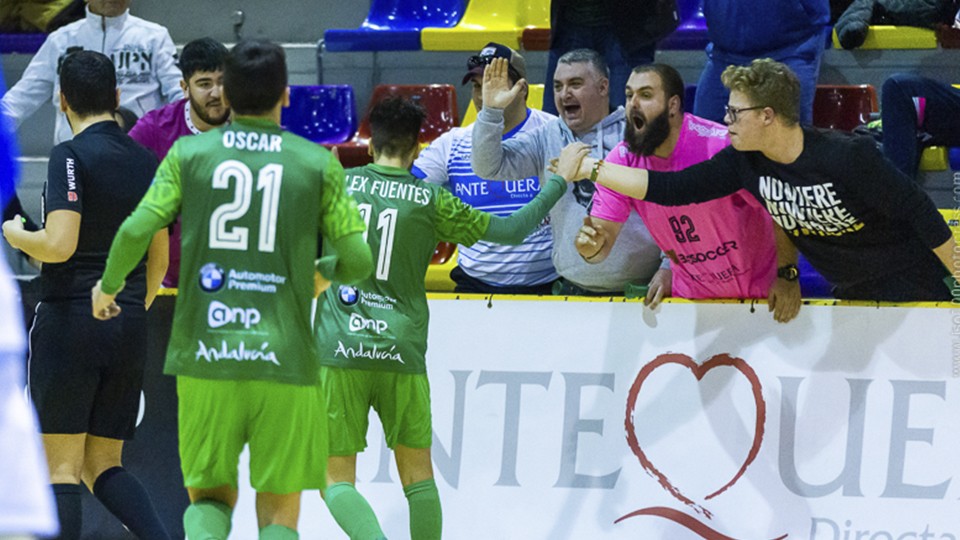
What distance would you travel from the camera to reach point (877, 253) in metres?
5.54

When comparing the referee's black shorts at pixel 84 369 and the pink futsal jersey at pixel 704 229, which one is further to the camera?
the pink futsal jersey at pixel 704 229

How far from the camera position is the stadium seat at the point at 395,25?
8.91m

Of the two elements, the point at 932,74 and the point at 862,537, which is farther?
the point at 932,74

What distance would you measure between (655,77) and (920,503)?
2.13 metres

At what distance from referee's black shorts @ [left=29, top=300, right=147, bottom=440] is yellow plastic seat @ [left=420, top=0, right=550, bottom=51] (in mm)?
3932

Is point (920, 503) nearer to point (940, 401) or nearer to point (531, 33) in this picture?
point (940, 401)

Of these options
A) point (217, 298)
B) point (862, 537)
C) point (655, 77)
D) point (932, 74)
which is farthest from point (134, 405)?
point (932, 74)

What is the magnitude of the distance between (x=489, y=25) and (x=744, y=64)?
2487mm

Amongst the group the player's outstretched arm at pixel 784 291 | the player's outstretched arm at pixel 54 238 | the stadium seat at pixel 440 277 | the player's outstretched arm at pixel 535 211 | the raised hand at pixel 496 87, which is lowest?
the stadium seat at pixel 440 277

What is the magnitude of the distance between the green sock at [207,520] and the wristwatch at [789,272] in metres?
2.60

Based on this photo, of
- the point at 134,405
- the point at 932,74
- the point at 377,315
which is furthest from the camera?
the point at 932,74

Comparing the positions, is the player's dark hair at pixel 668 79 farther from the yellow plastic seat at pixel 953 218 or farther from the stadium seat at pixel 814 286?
the stadium seat at pixel 814 286

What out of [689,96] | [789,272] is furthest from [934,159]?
[789,272]

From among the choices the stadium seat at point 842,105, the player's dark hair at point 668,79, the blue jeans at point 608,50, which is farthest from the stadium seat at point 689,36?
the player's dark hair at point 668,79
